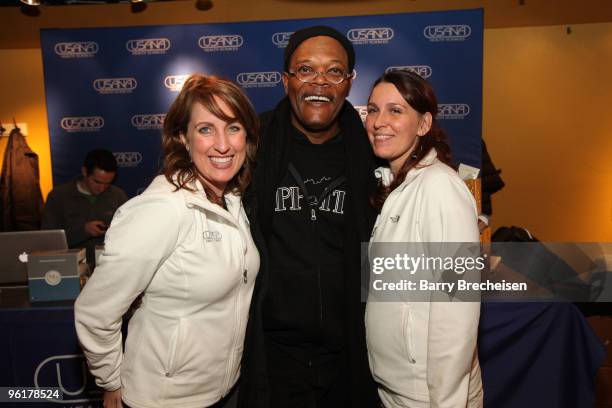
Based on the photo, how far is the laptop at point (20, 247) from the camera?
8.72ft

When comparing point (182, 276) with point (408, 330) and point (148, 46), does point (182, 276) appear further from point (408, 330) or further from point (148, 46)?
point (148, 46)

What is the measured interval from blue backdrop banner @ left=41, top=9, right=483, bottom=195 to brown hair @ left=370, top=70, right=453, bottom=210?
10.2 feet

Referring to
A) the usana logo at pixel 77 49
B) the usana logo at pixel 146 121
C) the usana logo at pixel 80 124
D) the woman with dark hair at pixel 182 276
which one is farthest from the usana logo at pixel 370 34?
the woman with dark hair at pixel 182 276

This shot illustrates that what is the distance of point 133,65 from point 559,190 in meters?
A: 5.88

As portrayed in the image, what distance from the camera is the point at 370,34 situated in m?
4.61

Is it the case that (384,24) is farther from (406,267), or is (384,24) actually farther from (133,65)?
(406,267)

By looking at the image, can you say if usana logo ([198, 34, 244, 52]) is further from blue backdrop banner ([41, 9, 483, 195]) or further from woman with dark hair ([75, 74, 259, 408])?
woman with dark hair ([75, 74, 259, 408])

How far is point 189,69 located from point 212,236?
3.91 metres

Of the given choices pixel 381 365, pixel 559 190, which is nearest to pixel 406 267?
pixel 381 365

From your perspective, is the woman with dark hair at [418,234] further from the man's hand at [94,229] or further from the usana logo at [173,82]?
the usana logo at [173,82]

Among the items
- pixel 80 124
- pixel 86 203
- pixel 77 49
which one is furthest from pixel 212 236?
pixel 77 49

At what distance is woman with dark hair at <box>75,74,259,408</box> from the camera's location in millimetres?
1304

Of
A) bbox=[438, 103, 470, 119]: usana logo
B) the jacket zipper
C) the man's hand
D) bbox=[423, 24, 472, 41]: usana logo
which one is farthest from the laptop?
bbox=[423, 24, 472, 41]: usana logo

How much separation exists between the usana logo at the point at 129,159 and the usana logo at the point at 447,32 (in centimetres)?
339
